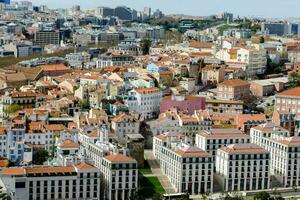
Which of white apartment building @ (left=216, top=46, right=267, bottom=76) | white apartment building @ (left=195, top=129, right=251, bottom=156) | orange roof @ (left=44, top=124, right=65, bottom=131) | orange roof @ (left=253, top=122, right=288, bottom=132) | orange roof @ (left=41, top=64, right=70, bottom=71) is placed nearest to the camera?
white apartment building @ (left=195, top=129, right=251, bottom=156)

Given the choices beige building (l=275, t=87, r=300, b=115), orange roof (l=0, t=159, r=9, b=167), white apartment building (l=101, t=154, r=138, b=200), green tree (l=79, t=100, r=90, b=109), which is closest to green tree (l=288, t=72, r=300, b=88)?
beige building (l=275, t=87, r=300, b=115)

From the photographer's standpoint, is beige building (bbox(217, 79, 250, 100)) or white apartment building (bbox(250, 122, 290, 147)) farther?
beige building (bbox(217, 79, 250, 100))

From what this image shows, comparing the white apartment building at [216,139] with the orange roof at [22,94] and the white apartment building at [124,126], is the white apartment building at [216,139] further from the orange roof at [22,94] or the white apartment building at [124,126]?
the orange roof at [22,94]

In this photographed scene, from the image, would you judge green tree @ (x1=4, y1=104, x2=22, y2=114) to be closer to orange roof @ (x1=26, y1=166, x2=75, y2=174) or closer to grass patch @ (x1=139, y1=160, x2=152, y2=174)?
grass patch @ (x1=139, y1=160, x2=152, y2=174)

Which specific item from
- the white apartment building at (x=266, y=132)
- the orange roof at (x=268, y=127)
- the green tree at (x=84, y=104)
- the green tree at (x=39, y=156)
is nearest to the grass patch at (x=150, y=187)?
the green tree at (x=39, y=156)

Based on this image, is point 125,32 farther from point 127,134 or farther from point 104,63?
point 127,134

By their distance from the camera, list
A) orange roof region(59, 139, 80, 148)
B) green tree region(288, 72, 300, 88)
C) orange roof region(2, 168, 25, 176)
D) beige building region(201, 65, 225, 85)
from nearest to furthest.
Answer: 1. orange roof region(2, 168, 25, 176)
2. orange roof region(59, 139, 80, 148)
3. green tree region(288, 72, 300, 88)
4. beige building region(201, 65, 225, 85)
